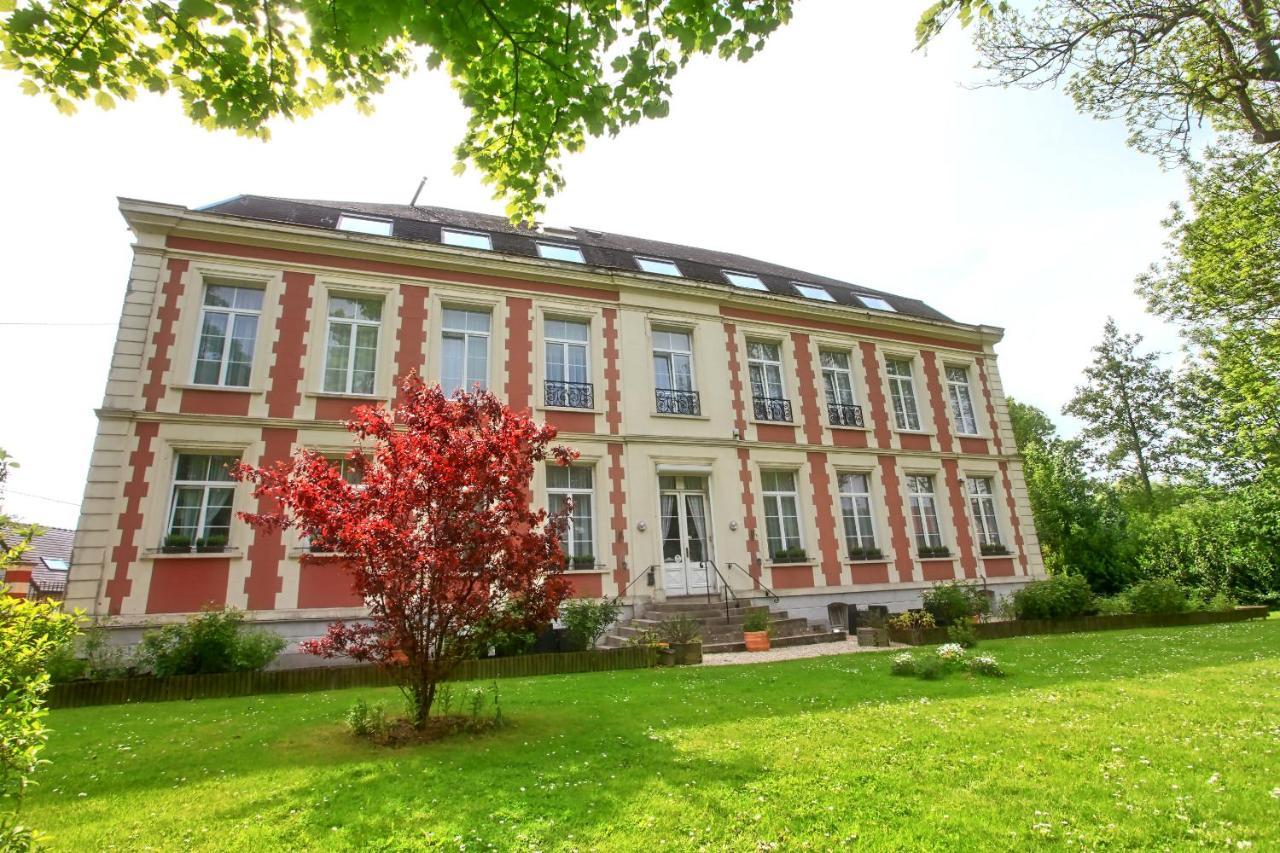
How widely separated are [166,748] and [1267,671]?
1072 centimetres

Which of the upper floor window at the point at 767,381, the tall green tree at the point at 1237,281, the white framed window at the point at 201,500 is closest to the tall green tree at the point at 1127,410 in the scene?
the tall green tree at the point at 1237,281

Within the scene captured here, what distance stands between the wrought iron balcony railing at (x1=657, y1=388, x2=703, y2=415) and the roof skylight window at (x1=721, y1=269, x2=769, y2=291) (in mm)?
4460

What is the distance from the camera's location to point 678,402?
46.2 ft

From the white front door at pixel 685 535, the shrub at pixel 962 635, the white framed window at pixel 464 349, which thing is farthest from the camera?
the white front door at pixel 685 535

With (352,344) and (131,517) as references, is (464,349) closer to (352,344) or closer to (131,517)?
(352,344)

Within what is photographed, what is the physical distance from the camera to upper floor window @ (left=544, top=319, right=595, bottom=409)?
13.1 m

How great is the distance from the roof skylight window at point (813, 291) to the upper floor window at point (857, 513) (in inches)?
217

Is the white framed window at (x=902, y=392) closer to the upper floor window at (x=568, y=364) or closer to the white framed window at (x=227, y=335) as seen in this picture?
the upper floor window at (x=568, y=364)

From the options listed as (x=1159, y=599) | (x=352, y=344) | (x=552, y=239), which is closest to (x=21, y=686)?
(x=352, y=344)

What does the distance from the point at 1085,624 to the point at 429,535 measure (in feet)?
43.6

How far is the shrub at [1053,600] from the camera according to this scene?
12.6 m

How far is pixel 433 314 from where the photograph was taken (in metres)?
12.6

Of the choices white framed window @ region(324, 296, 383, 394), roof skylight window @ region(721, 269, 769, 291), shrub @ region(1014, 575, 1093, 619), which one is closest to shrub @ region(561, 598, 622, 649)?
white framed window @ region(324, 296, 383, 394)

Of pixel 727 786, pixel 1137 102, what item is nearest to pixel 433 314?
pixel 727 786
